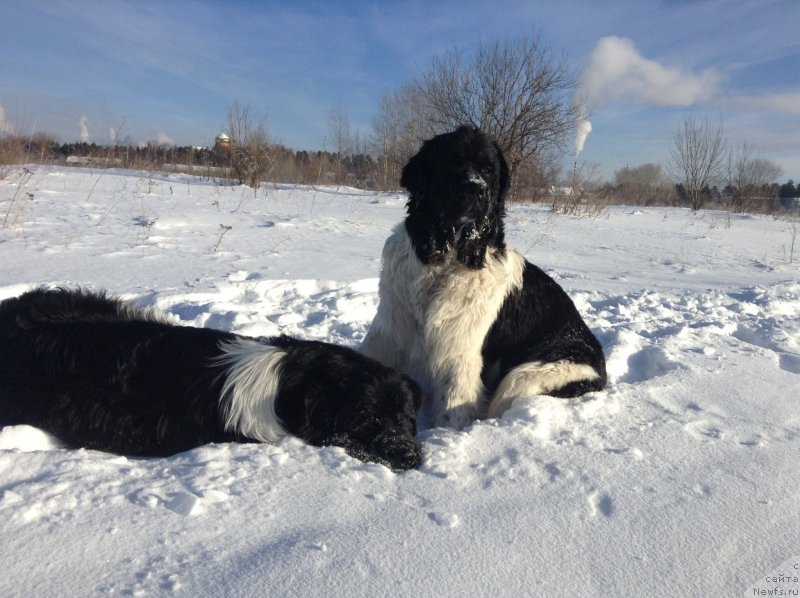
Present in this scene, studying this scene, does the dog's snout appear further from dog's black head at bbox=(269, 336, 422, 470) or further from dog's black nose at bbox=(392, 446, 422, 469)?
dog's black nose at bbox=(392, 446, 422, 469)

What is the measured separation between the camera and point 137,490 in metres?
1.76

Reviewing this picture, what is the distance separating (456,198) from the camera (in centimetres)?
296

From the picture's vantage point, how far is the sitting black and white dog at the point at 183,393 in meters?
2.26

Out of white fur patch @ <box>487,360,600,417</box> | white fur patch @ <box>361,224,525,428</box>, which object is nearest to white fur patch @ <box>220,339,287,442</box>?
white fur patch @ <box>361,224,525,428</box>

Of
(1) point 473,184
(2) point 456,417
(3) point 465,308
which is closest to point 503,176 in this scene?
(1) point 473,184

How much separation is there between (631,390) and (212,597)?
2.50 metres

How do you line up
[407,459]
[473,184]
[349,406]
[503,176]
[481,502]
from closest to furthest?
[481,502] → [407,459] → [349,406] → [473,184] → [503,176]

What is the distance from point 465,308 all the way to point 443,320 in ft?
0.46

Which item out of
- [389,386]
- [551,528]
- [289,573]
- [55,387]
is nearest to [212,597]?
[289,573]

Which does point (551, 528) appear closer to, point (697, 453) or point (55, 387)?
point (697, 453)

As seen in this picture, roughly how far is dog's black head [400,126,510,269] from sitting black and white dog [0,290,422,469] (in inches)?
35.1

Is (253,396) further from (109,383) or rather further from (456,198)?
(456,198)

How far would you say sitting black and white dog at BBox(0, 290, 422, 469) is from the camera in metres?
2.26

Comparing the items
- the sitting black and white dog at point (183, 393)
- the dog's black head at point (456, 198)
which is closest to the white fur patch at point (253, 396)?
the sitting black and white dog at point (183, 393)
